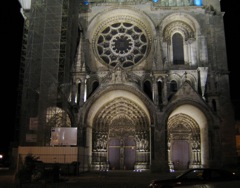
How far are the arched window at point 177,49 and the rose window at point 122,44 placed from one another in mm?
2365

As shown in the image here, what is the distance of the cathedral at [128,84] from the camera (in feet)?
65.8

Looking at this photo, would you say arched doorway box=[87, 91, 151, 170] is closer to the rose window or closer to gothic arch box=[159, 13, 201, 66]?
the rose window

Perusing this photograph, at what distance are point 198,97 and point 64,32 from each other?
12118 mm

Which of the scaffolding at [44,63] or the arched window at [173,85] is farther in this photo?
the arched window at [173,85]

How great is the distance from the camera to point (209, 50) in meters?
22.6

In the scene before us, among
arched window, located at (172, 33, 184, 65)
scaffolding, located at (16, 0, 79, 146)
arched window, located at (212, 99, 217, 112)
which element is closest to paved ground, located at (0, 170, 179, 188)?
scaffolding, located at (16, 0, 79, 146)

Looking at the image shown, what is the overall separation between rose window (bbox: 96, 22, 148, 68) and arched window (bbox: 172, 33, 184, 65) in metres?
2.36

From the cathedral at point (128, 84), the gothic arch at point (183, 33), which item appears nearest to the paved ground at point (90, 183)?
the cathedral at point (128, 84)

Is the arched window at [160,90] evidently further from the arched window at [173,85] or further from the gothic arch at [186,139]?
the gothic arch at [186,139]

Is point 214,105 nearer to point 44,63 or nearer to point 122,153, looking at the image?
point 122,153

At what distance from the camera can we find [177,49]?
23766 mm

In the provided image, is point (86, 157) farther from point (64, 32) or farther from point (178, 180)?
point (178, 180)

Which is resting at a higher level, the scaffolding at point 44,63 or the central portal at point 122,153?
the scaffolding at point 44,63

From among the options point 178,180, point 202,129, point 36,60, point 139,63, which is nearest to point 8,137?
point 36,60
